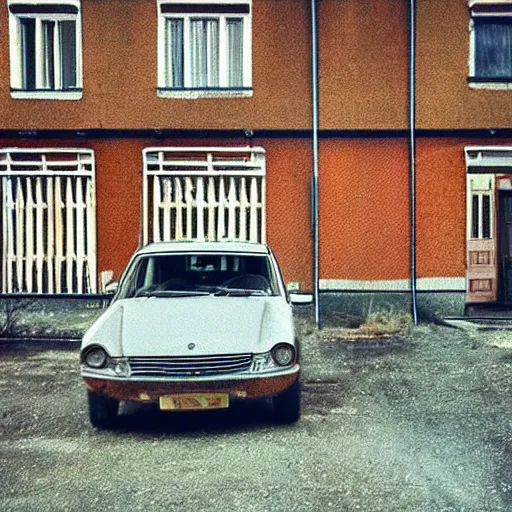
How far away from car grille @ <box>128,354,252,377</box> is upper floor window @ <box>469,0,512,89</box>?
332 inches

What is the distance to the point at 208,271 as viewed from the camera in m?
7.60

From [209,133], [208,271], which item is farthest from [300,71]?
[208,271]

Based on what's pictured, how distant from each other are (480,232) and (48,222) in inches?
292

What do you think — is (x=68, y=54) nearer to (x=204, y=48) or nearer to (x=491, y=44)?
(x=204, y=48)

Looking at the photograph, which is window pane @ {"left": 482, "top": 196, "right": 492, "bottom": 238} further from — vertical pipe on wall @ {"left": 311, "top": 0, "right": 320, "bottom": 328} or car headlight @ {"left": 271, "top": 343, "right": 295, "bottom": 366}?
car headlight @ {"left": 271, "top": 343, "right": 295, "bottom": 366}

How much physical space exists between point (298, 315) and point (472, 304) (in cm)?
318

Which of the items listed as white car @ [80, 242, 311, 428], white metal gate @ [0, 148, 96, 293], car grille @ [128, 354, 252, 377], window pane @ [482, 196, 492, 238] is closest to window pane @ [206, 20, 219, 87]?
white metal gate @ [0, 148, 96, 293]

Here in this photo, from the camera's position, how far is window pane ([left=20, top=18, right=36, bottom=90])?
1288 cm

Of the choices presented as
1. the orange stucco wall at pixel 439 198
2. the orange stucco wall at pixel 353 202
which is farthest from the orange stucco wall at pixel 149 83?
the orange stucco wall at pixel 439 198

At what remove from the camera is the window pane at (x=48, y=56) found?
12867 mm

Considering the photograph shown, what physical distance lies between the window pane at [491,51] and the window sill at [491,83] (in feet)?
0.49

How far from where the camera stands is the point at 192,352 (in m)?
6.00

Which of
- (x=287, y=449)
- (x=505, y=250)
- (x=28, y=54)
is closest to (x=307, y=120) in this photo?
(x=505, y=250)

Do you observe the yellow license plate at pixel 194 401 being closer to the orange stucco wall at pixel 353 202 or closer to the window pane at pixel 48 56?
the orange stucco wall at pixel 353 202
